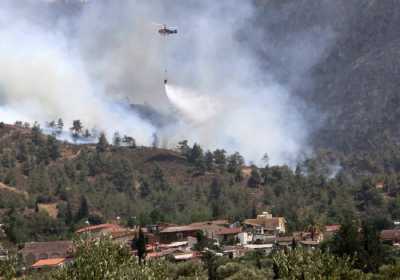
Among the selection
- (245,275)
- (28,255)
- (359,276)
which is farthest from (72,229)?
(359,276)

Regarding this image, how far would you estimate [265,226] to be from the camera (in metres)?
156

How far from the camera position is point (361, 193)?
620 ft

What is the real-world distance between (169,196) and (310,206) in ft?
118

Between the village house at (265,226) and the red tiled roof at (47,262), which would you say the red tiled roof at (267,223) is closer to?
the village house at (265,226)

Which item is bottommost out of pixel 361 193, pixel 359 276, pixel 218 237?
pixel 359 276

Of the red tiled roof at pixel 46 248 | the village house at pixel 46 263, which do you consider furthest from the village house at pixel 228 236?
the village house at pixel 46 263

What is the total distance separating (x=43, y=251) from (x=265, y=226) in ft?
143

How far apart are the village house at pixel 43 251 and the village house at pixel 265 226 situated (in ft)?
116

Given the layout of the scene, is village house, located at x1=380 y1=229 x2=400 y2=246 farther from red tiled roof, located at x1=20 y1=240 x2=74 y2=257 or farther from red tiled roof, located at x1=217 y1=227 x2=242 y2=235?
red tiled roof, located at x1=20 y1=240 x2=74 y2=257

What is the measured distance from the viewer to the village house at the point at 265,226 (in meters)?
151

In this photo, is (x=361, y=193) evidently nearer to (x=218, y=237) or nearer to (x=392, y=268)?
(x=218, y=237)

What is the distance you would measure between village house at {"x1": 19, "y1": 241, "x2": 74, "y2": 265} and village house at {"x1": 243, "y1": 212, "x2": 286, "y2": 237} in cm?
3536

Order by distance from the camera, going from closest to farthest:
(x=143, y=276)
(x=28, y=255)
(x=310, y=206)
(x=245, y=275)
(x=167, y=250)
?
(x=143, y=276) → (x=245, y=275) → (x=167, y=250) → (x=28, y=255) → (x=310, y=206)

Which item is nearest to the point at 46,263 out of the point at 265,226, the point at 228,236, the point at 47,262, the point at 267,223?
the point at 47,262
